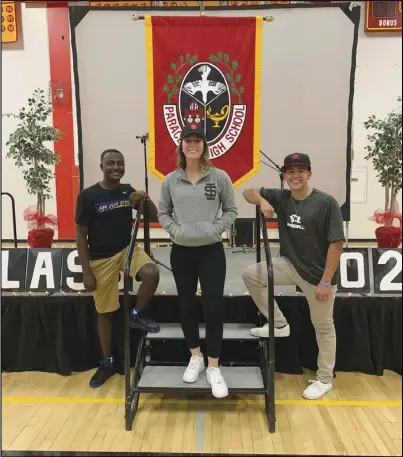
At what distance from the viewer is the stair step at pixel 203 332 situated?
2.84 metres

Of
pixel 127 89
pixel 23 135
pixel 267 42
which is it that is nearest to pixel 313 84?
pixel 267 42

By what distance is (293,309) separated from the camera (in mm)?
3121

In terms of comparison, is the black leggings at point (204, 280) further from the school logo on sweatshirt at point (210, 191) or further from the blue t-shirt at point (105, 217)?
the blue t-shirt at point (105, 217)

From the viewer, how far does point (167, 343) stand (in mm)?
3193

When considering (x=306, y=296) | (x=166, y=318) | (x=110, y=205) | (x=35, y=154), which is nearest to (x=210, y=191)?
(x=110, y=205)

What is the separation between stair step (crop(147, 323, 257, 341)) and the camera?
284 cm

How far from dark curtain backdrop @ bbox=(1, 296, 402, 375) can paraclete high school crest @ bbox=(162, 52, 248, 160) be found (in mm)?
1905

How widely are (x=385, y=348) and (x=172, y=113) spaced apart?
9.20 ft

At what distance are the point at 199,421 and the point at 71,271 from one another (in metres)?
1.39

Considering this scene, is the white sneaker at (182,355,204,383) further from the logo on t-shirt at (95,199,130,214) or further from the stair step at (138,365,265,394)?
the logo on t-shirt at (95,199,130,214)

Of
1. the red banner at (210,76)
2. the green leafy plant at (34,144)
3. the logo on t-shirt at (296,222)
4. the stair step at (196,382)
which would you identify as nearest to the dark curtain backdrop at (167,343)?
the stair step at (196,382)

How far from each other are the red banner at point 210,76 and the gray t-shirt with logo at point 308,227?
164cm

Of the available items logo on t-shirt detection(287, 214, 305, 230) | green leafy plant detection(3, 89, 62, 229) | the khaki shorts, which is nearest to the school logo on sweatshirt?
logo on t-shirt detection(287, 214, 305, 230)

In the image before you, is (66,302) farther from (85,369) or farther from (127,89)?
(127,89)
